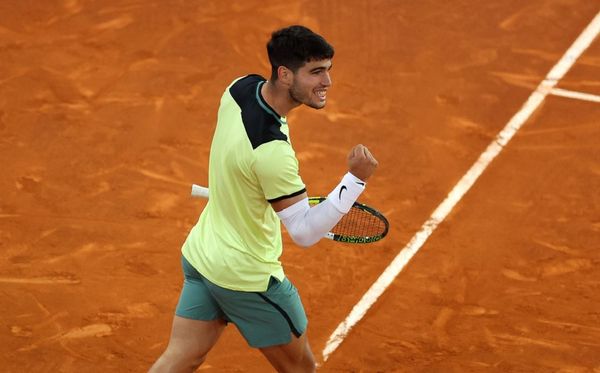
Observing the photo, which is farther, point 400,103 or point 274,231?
point 400,103

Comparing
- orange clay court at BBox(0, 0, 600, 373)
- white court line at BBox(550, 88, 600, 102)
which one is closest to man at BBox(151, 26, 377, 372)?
orange clay court at BBox(0, 0, 600, 373)

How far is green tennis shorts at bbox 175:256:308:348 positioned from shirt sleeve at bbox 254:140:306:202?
63 centimetres

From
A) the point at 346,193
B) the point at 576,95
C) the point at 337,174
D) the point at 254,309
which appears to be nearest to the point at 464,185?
the point at 337,174

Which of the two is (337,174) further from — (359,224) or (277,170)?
(277,170)

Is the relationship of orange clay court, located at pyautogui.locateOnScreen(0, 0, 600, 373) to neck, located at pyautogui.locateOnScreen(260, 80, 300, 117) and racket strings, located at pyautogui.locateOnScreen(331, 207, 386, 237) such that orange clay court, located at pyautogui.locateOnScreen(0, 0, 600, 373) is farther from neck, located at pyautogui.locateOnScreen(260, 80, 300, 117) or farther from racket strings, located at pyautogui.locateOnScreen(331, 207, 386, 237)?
neck, located at pyautogui.locateOnScreen(260, 80, 300, 117)

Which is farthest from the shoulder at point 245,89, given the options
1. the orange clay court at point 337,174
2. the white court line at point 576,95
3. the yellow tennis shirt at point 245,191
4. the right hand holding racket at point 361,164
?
the white court line at point 576,95

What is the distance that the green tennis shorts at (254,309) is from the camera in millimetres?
5609

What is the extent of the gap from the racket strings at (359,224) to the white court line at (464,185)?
1.10m

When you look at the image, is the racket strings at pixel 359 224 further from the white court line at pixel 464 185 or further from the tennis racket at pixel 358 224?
the white court line at pixel 464 185

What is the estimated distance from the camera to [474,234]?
27.9 ft

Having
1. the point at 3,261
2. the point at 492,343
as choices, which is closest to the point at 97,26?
the point at 3,261

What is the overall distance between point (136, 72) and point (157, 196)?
2.12 metres

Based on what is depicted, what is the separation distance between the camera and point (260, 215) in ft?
18.0

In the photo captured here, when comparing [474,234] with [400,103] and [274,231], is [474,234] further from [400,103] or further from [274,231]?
[274,231]
